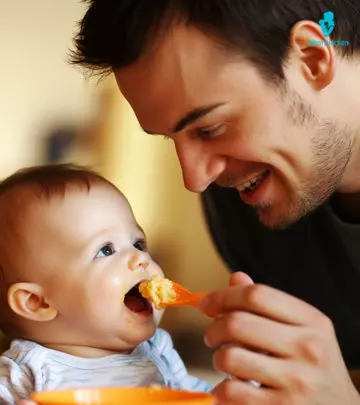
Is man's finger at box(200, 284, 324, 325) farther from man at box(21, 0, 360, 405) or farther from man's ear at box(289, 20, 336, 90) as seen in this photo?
man's ear at box(289, 20, 336, 90)

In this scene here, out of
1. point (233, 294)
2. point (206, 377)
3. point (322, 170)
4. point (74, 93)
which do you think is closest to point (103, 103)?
point (74, 93)

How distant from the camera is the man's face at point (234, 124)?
1056 mm

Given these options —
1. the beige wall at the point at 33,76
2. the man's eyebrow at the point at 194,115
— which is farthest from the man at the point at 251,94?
the beige wall at the point at 33,76

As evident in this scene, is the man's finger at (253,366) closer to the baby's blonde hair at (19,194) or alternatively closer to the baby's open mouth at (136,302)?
the baby's open mouth at (136,302)

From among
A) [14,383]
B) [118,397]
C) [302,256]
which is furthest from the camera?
[302,256]

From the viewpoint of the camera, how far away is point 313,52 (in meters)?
1.12

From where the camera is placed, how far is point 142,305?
1.10 meters

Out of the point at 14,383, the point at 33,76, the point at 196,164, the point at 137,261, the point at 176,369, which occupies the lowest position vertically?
the point at 176,369

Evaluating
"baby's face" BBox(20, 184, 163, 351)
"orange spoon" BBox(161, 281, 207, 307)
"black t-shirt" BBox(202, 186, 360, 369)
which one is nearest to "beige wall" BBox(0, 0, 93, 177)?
"black t-shirt" BBox(202, 186, 360, 369)

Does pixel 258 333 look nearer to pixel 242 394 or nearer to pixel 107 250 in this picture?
pixel 242 394

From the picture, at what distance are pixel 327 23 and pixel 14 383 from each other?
0.74 metres

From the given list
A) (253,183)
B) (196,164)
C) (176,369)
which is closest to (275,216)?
(253,183)

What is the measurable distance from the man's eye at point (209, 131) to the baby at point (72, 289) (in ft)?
0.59

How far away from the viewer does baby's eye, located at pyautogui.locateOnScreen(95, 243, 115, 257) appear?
1.08 metres
